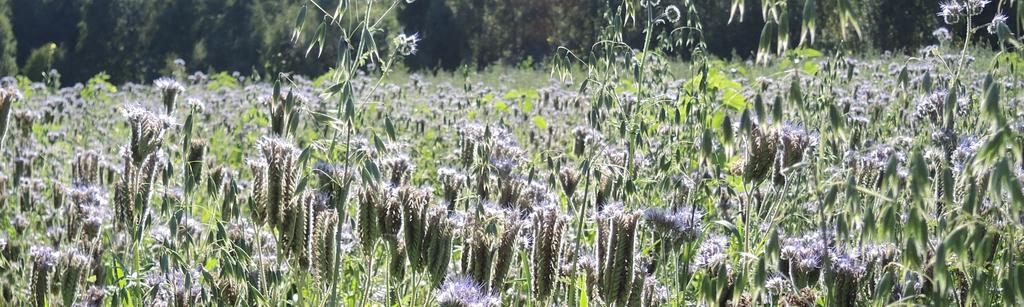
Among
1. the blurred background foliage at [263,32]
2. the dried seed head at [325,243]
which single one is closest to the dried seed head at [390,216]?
the dried seed head at [325,243]

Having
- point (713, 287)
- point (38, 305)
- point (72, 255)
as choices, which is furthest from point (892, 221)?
point (38, 305)

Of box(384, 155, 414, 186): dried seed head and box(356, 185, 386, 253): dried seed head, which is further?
box(384, 155, 414, 186): dried seed head

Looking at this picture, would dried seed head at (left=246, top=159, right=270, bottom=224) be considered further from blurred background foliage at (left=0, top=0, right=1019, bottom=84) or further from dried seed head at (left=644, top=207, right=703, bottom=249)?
blurred background foliage at (left=0, top=0, right=1019, bottom=84)

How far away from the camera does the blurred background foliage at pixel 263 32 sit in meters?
23.9

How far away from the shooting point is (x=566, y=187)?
3182mm

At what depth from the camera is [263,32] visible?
105 ft

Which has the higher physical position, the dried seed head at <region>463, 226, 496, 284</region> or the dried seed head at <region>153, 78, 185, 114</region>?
the dried seed head at <region>153, 78, 185, 114</region>

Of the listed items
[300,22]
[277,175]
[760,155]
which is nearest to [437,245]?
[277,175]

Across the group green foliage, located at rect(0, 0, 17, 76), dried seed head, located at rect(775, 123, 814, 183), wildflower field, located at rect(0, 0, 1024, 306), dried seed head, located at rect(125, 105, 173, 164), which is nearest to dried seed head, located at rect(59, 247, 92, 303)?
wildflower field, located at rect(0, 0, 1024, 306)

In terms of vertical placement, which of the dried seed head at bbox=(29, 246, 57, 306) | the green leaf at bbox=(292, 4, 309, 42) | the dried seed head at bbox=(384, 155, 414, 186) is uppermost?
the green leaf at bbox=(292, 4, 309, 42)

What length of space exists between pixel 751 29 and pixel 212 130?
16881 millimetres

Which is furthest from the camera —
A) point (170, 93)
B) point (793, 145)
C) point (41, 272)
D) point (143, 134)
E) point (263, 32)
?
point (263, 32)

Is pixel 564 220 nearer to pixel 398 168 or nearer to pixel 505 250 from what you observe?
pixel 505 250

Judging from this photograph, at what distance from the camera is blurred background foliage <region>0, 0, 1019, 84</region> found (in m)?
23.9
